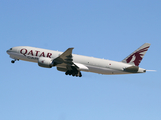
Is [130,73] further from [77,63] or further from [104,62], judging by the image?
[77,63]

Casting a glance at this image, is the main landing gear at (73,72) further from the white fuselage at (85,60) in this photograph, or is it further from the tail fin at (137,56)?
the tail fin at (137,56)

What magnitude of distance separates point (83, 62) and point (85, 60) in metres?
0.57

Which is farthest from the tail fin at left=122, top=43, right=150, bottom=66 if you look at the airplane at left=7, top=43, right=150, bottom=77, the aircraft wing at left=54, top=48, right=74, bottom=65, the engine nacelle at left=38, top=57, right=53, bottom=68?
the engine nacelle at left=38, top=57, right=53, bottom=68

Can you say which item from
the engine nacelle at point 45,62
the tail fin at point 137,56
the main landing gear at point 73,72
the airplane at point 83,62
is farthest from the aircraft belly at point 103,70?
the engine nacelle at point 45,62

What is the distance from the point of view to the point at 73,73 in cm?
5141

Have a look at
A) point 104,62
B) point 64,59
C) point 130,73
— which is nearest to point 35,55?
point 64,59

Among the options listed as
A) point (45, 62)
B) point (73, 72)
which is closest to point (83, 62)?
point (73, 72)

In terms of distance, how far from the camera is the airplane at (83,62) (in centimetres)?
4847

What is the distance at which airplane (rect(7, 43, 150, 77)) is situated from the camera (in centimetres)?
4847

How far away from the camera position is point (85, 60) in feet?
166

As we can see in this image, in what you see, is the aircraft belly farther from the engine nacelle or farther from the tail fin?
the engine nacelle

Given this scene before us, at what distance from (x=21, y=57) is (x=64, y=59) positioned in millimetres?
11000

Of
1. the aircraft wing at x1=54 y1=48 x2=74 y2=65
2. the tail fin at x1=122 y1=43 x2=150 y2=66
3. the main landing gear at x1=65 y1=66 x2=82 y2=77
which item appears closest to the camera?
the aircraft wing at x1=54 y1=48 x2=74 y2=65

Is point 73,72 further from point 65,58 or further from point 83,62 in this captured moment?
point 65,58
